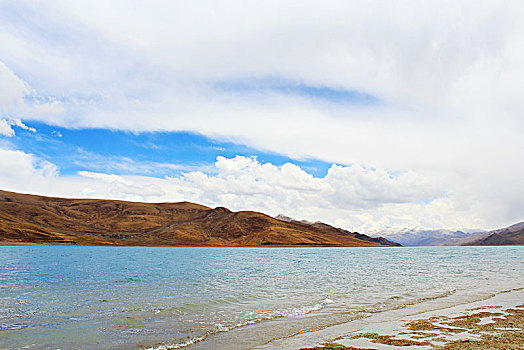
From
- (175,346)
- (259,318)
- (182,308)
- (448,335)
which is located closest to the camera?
(175,346)

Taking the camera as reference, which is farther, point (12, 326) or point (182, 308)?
point (182, 308)

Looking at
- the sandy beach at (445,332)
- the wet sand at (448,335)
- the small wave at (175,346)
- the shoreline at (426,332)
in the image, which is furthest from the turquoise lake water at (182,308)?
the wet sand at (448,335)

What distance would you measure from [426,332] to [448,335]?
3.22ft

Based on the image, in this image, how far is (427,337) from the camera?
16234mm

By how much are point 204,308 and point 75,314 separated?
26.3ft


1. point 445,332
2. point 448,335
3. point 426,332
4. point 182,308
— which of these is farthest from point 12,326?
point 445,332

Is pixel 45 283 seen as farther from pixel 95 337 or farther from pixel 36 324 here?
pixel 95 337

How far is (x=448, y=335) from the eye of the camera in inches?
653

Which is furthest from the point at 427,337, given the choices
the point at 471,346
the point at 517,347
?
the point at 517,347

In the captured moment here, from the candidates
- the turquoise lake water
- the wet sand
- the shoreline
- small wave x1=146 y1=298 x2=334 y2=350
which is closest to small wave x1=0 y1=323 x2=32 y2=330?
the turquoise lake water

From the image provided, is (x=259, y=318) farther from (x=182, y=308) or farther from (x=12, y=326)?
(x=12, y=326)

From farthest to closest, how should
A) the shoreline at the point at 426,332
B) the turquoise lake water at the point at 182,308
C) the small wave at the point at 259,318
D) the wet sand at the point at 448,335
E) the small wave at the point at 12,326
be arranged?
the small wave at the point at 12,326 → the turquoise lake water at the point at 182,308 → the small wave at the point at 259,318 → the shoreline at the point at 426,332 → the wet sand at the point at 448,335

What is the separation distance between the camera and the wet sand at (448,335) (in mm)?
14758

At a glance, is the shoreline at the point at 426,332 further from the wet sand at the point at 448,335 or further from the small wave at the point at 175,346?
the small wave at the point at 175,346
